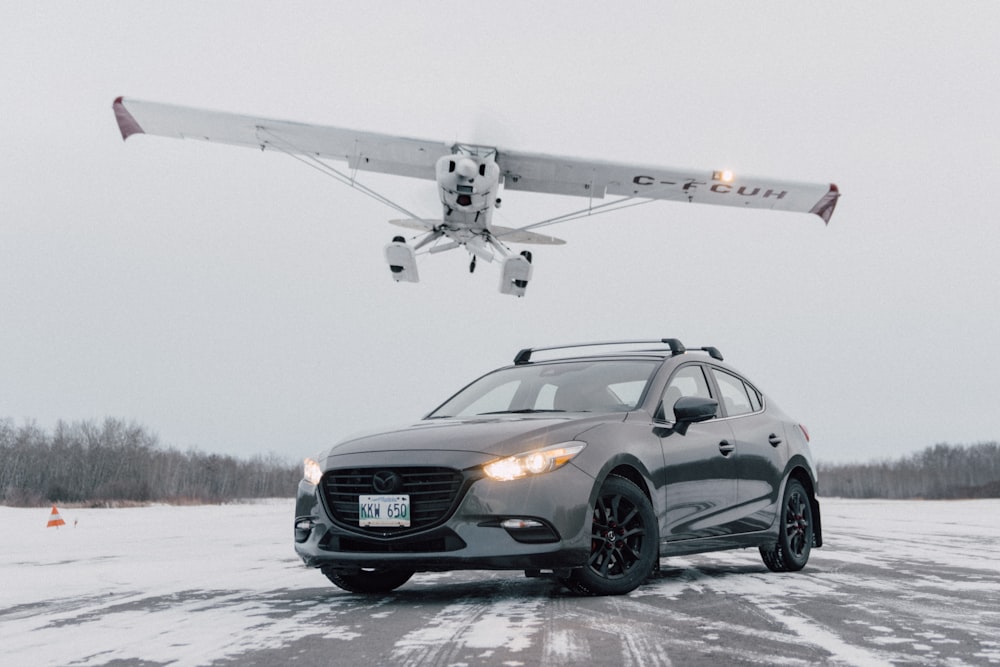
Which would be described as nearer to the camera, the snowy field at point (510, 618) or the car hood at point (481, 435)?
the snowy field at point (510, 618)

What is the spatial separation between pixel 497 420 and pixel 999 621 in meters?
2.86

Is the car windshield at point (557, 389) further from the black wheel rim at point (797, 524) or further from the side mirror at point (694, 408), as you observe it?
the black wheel rim at point (797, 524)

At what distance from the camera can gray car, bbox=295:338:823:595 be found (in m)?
5.06

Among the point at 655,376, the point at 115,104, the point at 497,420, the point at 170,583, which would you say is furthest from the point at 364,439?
the point at 115,104

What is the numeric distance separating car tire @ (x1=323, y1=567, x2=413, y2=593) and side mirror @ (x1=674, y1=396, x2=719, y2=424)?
2007 millimetres

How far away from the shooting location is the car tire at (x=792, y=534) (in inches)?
286

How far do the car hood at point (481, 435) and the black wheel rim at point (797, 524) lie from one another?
2.44 metres

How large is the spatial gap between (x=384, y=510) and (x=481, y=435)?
684 millimetres

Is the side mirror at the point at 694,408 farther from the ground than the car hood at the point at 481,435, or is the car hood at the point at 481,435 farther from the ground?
the side mirror at the point at 694,408

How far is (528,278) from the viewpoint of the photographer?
84.3ft

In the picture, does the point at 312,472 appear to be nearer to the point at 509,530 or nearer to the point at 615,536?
the point at 509,530

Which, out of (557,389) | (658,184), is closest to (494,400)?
(557,389)

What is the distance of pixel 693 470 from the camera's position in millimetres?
6203

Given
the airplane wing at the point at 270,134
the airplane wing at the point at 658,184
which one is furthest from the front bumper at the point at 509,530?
the airplane wing at the point at 658,184
